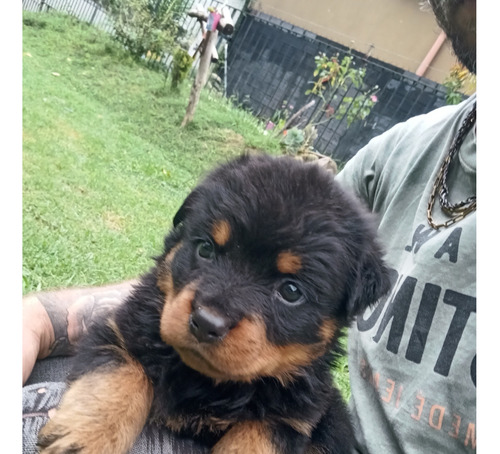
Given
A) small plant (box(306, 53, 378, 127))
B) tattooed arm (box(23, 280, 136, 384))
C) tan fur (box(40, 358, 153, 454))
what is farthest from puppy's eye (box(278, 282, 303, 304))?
small plant (box(306, 53, 378, 127))

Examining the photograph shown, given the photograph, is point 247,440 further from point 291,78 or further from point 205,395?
point 291,78

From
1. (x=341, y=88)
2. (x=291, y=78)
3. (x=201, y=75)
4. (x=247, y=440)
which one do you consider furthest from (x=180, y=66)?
(x=247, y=440)

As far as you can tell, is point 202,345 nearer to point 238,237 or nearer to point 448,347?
point 238,237

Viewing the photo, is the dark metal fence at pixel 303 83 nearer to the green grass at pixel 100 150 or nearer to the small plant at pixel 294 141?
the green grass at pixel 100 150

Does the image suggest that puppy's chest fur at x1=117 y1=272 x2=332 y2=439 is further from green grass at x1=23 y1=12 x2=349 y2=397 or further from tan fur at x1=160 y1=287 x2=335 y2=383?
green grass at x1=23 y1=12 x2=349 y2=397
